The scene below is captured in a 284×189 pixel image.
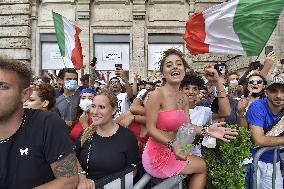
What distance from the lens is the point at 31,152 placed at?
2244 mm

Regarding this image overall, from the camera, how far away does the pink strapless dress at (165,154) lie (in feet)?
11.9

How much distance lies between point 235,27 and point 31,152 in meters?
3.84

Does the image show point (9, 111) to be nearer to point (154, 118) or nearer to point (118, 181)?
point (118, 181)

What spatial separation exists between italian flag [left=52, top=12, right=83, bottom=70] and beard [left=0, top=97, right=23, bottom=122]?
22.7 feet

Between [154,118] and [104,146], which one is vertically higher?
[154,118]

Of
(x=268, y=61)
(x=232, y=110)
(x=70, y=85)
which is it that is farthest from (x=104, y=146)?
(x=70, y=85)

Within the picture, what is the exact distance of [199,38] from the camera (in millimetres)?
5805

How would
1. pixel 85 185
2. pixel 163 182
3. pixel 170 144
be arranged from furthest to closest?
1. pixel 170 144
2. pixel 163 182
3. pixel 85 185

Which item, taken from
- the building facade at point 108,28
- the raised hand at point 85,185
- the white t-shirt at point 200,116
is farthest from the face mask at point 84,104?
the building facade at point 108,28

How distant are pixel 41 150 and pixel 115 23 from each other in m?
13.9

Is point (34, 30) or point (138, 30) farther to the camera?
point (34, 30)

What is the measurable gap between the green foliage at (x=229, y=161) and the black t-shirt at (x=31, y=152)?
1.95m

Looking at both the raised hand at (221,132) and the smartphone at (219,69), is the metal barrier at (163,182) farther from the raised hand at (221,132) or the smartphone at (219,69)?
the smartphone at (219,69)

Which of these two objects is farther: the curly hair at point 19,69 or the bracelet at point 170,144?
the bracelet at point 170,144
